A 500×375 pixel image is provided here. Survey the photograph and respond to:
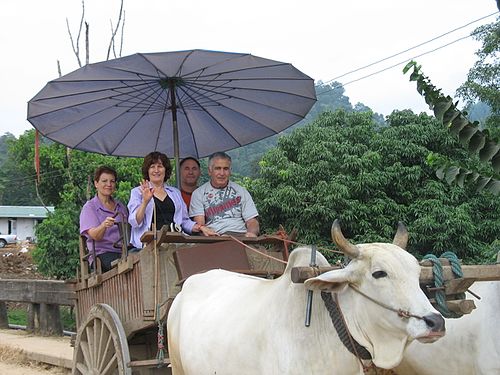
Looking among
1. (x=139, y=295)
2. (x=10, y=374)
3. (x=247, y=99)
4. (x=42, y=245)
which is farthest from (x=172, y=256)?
(x=42, y=245)

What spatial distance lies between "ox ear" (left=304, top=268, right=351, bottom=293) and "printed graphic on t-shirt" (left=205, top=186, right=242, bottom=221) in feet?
8.52

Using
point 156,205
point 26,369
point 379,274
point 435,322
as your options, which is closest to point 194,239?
point 156,205

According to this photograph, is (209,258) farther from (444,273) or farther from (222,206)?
(444,273)

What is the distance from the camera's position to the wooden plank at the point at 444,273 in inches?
139

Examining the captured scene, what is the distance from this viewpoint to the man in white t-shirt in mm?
5980

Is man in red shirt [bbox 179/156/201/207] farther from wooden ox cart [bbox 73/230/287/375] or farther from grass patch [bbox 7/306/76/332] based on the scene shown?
grass patch [bbox 7/306/76/332]

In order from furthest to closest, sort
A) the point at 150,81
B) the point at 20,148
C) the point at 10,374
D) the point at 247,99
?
the point at 20,148 → the point at 10,374 → the point at 247,99 → the point at 150,81

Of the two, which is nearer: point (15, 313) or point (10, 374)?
point (10, 374)

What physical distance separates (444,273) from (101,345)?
3.09 meters

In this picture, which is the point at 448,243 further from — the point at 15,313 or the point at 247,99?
the point at 15,313

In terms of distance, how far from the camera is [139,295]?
17.1ft

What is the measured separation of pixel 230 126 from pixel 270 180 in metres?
5.27

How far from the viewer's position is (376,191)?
11.6 metres

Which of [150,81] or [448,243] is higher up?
[150,81]
